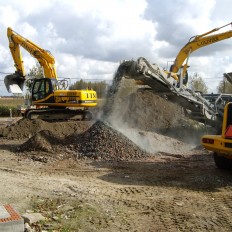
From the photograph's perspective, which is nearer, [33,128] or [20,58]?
[33,128]

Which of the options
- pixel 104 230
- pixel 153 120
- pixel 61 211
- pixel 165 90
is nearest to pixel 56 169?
pixel 61 211

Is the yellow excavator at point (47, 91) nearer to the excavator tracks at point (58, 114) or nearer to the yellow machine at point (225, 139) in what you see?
the excavator tracks at point (58, 114)

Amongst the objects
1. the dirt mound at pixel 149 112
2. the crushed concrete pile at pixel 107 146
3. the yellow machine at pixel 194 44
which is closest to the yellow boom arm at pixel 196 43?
the yellow machine at pixel 194 44

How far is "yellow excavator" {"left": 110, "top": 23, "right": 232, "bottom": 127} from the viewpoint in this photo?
467 inches

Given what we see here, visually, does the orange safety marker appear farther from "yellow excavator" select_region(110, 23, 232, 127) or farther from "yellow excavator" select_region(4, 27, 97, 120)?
"yellow excavator" select_region(4, 27, 97, 120)

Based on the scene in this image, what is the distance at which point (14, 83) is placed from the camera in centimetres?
1834

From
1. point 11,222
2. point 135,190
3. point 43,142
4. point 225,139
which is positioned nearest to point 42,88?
point 43,142

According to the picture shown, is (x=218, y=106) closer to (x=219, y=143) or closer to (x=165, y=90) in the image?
(x=165, y=90)

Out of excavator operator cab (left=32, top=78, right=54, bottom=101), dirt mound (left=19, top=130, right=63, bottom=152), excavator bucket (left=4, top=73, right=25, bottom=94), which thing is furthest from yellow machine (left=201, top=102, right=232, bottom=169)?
excavator bucket (left=4, top=73, right=25, bottom=94)

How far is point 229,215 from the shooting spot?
5.84 m

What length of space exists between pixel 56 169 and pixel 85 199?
314cm

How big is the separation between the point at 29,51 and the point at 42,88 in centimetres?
200

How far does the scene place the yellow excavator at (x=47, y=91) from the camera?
57.4ft

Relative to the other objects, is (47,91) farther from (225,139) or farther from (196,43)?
(225,139)
